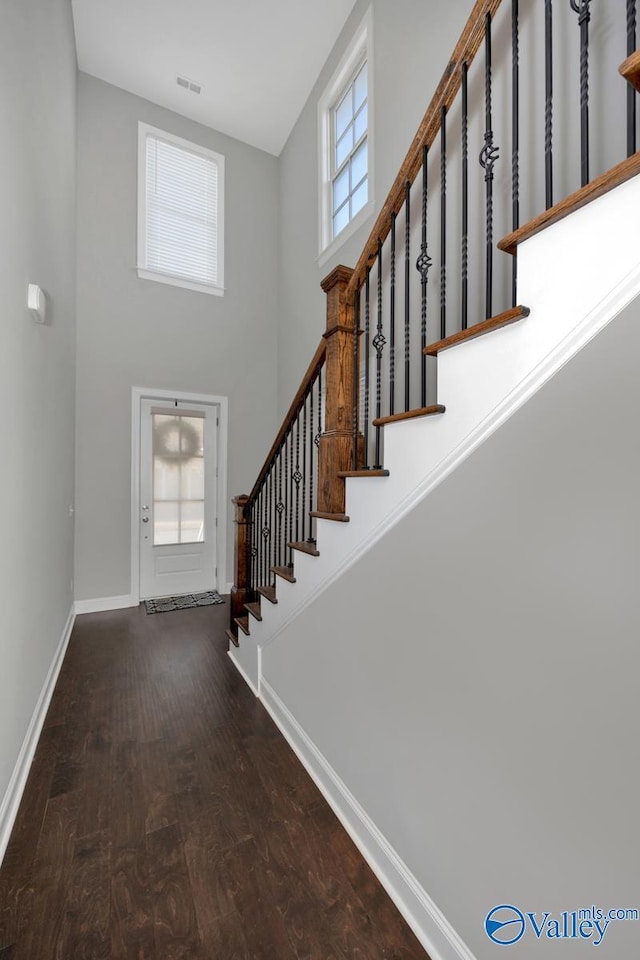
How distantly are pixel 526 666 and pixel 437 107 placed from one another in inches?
66.8

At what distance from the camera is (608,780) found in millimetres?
778

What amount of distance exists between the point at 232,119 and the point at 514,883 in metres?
6.03

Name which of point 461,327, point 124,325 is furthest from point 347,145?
point 461,327

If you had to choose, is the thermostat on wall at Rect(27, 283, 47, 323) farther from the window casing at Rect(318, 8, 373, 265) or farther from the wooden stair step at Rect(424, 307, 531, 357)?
the window casing at Rect(318, 8, 373, 265)

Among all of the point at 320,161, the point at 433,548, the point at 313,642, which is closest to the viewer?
the point at 433,548

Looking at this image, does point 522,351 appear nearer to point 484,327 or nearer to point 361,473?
point 484,327

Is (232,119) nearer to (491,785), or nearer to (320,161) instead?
(320,161)

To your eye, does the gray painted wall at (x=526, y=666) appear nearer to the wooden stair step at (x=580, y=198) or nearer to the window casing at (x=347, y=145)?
the wooden stair step at (x=580, y=198)

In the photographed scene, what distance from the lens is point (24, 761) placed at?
1826mm

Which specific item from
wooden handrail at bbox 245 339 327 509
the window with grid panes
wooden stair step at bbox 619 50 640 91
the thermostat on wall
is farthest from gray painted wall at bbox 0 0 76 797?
the window with grid panes

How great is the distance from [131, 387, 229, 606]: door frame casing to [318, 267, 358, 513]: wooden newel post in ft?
9.68

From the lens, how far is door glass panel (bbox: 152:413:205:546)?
435cm

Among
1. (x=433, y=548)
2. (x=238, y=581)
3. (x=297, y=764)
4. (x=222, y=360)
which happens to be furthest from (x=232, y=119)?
(x=297, y=764)

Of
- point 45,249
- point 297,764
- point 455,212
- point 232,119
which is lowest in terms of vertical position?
point 297,764
